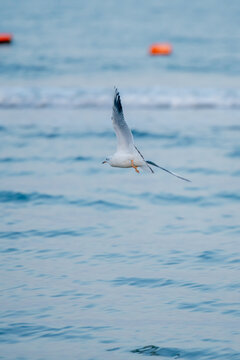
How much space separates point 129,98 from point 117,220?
987 cm

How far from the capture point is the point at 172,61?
959 inches

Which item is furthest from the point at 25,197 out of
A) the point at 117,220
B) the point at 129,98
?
the point at 129,98

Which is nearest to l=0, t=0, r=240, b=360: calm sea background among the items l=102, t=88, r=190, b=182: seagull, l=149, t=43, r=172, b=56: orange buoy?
l=102, t=88, r=190, b=182: seagull

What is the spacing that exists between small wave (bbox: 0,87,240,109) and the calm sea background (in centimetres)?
4

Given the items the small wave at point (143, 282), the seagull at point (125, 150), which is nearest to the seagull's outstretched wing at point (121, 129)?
the seagull at point (125, 150)

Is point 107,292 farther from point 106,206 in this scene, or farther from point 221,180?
point 221,180

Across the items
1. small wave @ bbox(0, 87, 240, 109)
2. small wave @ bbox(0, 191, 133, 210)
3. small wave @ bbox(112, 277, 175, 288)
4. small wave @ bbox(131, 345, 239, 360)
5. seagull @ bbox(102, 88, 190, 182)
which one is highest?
seagull @ bbox(102, 88, 190, 182)

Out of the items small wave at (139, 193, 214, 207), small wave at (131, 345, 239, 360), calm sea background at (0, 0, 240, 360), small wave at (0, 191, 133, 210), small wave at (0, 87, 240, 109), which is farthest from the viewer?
small wave at (0, 87, 240, 109)

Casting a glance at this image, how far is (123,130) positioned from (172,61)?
18397 millimetres

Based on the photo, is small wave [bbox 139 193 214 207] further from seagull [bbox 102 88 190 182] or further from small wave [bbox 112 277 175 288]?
seagull [bbox 102 88 190 182]

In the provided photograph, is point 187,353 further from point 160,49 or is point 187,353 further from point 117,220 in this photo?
point 160,49

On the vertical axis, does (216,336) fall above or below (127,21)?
below

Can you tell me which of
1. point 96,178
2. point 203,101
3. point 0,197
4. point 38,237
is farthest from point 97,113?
point 38,237

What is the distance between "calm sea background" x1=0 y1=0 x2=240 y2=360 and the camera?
5.89 meters
